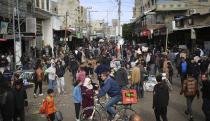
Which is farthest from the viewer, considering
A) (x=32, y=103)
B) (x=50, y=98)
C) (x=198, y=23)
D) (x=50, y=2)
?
(x=50, y=2)

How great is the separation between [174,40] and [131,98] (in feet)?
113

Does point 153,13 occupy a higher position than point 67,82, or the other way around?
point 153,13

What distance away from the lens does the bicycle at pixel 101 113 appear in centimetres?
1441

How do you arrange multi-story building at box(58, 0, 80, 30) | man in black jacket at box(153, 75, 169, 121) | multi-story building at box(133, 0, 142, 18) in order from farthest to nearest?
multi-story building at box(133, 0, 142, 18)
multi-story building at box(58, 0, 80, 30)
man in black jacket at box(153, 75, 169, 121)

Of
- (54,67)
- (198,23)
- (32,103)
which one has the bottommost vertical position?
(32,103)

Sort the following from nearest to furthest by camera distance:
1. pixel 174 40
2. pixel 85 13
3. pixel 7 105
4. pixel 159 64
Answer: pixel 7 105
pixel 159 64
pixel 174 40
pixel 85 13

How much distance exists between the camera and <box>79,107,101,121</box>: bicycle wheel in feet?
48.3

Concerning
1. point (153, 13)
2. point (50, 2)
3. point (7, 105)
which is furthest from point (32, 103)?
point (153, 13)

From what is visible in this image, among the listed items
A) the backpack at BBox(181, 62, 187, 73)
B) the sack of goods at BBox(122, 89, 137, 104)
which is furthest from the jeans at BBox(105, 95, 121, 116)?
the backpack at BBox(181, 62, 187, 73)

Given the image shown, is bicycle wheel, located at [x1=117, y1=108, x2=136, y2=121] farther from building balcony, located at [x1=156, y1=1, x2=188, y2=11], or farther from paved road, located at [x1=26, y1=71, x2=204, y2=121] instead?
building balcony, located at [x1=156, y1=1, x2=188, y2=11]

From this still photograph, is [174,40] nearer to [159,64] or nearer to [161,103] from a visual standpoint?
[159,64]

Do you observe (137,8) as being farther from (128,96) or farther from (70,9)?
(128,96)

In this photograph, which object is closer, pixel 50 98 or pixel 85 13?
pixel 50 98

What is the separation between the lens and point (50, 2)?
53344 mm
